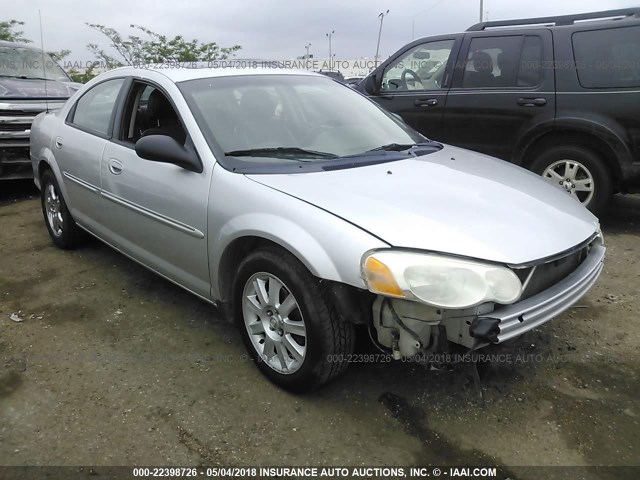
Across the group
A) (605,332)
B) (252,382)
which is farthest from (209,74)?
(605,332)

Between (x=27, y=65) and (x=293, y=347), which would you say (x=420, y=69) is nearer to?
(x=293, y=347)

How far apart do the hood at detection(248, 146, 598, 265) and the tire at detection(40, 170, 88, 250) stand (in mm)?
2542

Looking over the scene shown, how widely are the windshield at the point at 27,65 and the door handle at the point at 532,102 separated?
612 centimetres

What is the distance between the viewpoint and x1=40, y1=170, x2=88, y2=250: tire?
4.48 m

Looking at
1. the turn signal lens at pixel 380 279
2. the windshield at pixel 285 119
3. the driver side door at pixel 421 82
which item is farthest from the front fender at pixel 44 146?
the driver side door at pixel 421 82

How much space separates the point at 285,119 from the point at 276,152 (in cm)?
37

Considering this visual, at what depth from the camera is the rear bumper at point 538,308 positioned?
6.89 feet

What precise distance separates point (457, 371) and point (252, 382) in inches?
42.4

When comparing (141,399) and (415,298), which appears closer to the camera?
(415,298)

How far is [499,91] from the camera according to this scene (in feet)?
17.6

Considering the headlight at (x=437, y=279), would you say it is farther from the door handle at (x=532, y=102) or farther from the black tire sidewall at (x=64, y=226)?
the door handle at (x=532, y=102)

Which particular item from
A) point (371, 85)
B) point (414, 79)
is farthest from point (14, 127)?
point (414, 79)

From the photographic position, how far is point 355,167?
284 cm

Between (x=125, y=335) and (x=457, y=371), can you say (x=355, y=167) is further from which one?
(x=125, y=335)
